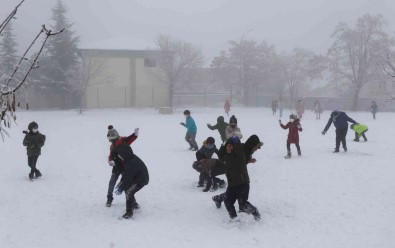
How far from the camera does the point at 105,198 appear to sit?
347 inches

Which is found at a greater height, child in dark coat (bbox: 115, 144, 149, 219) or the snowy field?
child in dark coat (bbox: 115, 144, 149, 219)

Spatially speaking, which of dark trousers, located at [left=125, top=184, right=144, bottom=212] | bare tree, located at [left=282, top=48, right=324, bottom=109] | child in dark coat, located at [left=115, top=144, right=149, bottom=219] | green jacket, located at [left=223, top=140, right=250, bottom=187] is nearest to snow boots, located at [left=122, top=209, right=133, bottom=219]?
dark trousers, located at [left=125, top=184, right=144, bottom=212]

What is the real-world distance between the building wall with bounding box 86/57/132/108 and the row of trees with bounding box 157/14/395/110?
5.05 m

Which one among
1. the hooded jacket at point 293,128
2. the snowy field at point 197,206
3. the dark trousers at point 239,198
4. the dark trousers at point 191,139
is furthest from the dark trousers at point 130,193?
the dark trousers at point 191,139

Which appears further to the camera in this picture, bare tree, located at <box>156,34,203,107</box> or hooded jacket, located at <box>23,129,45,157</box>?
bare tree, located at <box>156,34,203,107</box>

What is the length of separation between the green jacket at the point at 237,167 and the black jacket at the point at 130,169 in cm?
160

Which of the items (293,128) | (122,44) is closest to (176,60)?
(122,44)

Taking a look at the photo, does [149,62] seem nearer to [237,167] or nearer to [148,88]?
[148,88]

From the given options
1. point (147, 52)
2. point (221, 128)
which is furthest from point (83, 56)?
point (221, 128)

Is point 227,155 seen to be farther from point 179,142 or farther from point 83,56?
point 83,56

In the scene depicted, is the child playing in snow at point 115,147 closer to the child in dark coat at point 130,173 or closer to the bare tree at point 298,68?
the child in dark coat at point 130,173

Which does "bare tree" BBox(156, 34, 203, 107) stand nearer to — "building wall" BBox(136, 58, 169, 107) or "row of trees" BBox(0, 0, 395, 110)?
"row of trees" BBox(0, 0, 395, 110)

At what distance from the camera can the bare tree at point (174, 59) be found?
41781mm

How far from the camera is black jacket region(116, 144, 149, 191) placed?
283 inches
